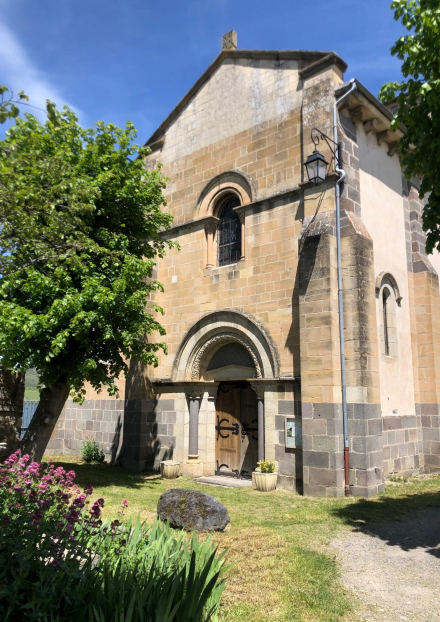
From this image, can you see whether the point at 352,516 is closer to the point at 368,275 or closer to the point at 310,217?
the point at 368,275

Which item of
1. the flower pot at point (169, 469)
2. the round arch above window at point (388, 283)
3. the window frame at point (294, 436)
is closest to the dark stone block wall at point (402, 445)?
the window frame at point (294, 436)

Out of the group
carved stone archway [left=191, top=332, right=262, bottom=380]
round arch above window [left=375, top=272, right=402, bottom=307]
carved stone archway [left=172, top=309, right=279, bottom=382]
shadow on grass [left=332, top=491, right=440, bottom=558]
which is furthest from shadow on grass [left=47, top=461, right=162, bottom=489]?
round arch above window [left=375, top=272, right=402, bottom=307]

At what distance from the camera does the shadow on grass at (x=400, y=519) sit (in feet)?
21.8

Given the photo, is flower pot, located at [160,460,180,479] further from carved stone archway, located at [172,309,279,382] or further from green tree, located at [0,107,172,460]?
green tree, located at [0,107,172,460]

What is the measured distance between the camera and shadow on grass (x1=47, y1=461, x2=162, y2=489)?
10.8 metres

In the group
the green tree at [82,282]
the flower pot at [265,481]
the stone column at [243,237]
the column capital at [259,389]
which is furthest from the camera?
the stone column at [243,237]

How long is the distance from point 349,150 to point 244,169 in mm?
2765

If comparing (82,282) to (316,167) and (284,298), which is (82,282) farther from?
(316,167)

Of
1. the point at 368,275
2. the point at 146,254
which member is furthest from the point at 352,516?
the point at 146,254

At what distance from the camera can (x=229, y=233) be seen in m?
12.9

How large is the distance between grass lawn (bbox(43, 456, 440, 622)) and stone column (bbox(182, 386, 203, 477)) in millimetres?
447

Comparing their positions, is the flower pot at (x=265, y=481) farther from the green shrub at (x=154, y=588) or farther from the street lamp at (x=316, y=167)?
the street lamp at (x=316, y=167)

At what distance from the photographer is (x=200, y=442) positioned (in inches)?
494

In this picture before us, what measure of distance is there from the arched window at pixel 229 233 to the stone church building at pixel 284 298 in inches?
1.7
